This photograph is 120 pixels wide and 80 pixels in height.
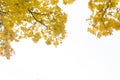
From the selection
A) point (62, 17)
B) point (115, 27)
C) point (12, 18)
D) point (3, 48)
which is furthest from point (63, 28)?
point (3, 48)

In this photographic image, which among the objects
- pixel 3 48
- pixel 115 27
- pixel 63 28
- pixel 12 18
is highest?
Answer: pixel 3 48

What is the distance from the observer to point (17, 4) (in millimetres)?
7023

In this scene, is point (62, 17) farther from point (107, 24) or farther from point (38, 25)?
point (107, 24)

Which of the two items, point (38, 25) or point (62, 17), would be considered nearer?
point (62, 17)

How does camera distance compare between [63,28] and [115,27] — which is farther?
[63,28]

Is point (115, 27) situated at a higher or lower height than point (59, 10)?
lower

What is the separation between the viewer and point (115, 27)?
7070mm

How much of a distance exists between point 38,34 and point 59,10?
1.31 m

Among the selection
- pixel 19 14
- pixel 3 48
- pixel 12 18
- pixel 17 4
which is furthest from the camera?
pixel 3 48

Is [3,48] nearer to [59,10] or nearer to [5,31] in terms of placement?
[5,31]

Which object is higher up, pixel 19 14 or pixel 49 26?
pixel 49 26

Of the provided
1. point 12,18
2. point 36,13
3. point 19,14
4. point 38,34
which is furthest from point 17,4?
point 38,34

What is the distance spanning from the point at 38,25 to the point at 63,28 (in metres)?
0.93

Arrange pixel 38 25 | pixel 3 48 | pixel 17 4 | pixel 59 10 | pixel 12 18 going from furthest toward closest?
pixel 3 48 → pixel 38 25 → pixel 59 10 → pixel 12 18 → pixel 17 4
